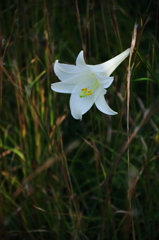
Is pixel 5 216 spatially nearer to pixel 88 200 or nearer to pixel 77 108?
pixel 88 200

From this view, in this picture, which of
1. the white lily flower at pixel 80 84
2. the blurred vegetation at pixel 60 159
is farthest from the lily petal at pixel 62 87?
the blurred vegetation at pixel 60 159

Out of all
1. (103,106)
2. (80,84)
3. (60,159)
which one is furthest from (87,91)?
(60,159)

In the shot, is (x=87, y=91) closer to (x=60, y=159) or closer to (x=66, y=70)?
(x=66, y=70)

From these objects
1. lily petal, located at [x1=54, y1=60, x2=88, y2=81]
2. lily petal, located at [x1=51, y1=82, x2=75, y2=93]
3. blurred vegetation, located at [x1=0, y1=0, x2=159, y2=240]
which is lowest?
blurred vegetation, located at [x1=0, y1=0, x2=159, y2=240]

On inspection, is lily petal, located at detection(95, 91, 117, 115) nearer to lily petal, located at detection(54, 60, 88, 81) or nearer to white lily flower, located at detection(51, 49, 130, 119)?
white lily flower, located at detection(51, 49, 130, 119)

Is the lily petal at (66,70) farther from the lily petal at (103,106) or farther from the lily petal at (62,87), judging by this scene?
the lily petal at (103,106)

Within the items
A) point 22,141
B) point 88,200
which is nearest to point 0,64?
point 22,141

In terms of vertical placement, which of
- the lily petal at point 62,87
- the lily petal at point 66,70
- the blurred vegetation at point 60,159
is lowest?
the blurred vegetation at point 60,159

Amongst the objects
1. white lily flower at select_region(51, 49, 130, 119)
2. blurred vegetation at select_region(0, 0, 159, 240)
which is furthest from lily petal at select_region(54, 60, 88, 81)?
blurred vegetation at select_region(0, 0, 159, 240)
